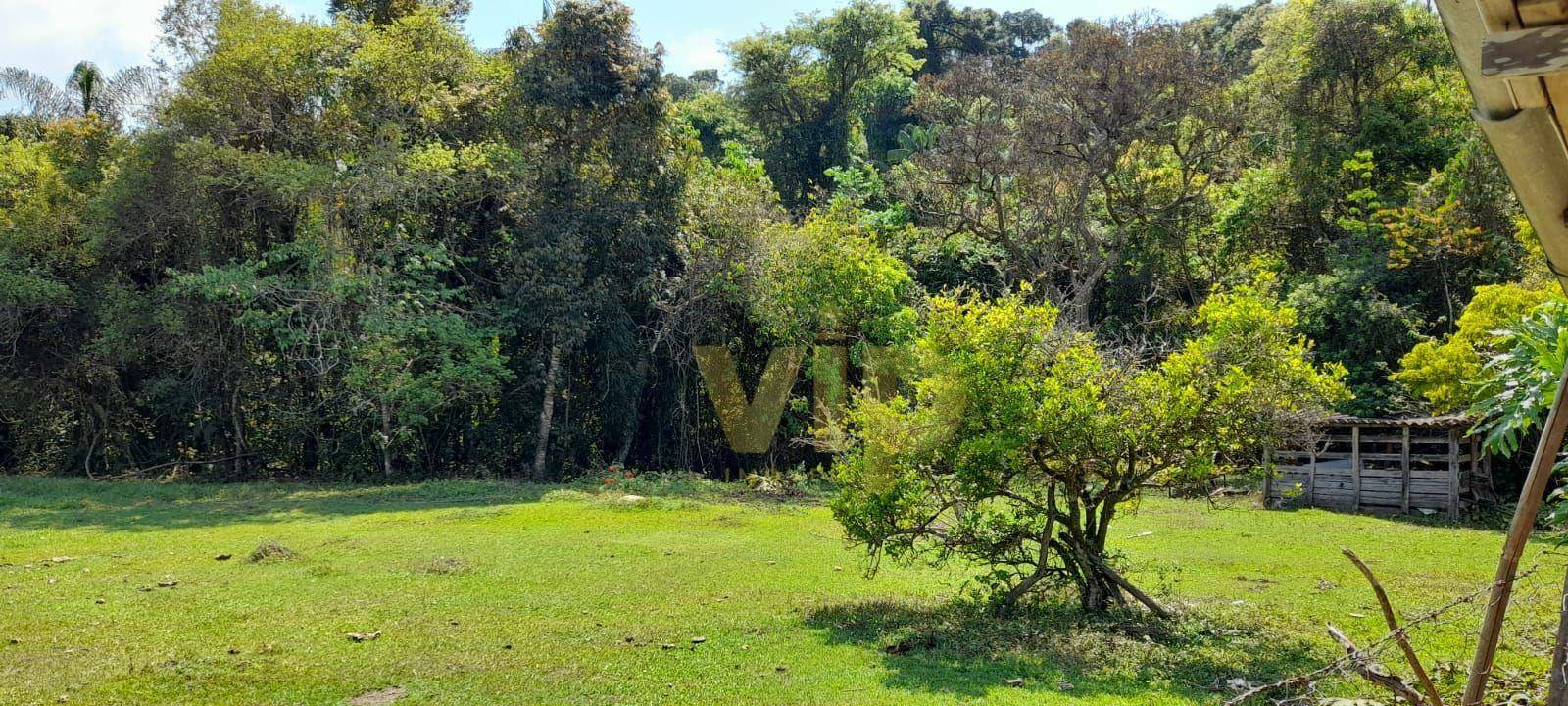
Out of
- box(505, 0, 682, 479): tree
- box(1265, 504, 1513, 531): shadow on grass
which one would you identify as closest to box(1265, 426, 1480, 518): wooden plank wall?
box(1265, 504, 1513, 531): shadow on grass

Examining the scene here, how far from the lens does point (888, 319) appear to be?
19.2m

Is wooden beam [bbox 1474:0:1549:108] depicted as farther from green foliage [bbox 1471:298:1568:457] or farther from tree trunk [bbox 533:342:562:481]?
tree trunk [bbox 533:342:562:481]

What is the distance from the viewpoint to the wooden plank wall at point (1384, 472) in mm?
15742

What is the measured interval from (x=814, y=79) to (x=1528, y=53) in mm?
34060

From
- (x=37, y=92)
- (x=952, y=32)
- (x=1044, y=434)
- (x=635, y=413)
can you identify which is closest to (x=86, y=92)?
(x=37, y=92)

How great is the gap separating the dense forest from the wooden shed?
853mm

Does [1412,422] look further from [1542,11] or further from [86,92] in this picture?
[86,92]

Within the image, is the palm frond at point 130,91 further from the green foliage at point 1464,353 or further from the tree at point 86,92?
the green foliage at point 1464,353

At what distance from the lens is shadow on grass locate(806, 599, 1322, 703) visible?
6.45 metres

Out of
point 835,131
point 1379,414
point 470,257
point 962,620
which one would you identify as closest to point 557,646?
point 962,620

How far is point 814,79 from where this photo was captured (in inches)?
1373

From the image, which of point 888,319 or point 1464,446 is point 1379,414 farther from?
point 888,319

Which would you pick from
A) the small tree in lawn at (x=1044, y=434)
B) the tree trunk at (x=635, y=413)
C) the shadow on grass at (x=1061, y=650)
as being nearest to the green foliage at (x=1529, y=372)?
the shadow on grass at (x=1061, y=650)

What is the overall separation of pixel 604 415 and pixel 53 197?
1161 cm
